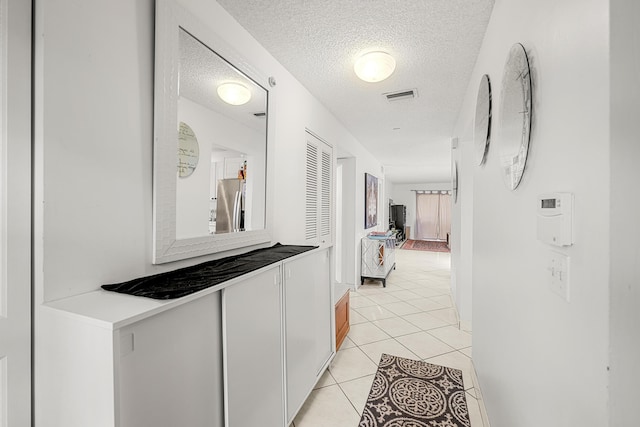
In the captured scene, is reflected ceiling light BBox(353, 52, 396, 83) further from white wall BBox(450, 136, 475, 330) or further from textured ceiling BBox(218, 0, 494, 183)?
white wall BBox(450, 136, 475, 330)

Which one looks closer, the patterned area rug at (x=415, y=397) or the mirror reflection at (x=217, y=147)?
the mirror reflection at (x=217, y=147)

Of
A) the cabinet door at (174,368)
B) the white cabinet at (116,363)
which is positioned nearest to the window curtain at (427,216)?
the cabinet door at (174,368)

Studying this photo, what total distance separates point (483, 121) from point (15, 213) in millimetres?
2111

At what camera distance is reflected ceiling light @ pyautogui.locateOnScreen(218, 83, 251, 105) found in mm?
1514

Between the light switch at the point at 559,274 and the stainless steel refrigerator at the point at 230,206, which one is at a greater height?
the stainless steel refrigerator at the point at 230,206

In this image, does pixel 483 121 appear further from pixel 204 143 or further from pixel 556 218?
pixel 204 143

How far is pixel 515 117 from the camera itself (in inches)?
41.8

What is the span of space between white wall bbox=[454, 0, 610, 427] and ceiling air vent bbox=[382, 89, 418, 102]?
3.80 feet

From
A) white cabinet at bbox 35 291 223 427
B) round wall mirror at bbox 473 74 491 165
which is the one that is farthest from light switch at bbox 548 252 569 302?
white cabinet at bbox 35 291 223 427

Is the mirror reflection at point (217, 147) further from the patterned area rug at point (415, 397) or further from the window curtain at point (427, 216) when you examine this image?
the window curtain at point (427, 216)

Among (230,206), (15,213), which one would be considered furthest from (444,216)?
(15,213)

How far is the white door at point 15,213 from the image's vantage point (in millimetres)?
761

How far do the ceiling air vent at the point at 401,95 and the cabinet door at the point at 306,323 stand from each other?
65.5 inches

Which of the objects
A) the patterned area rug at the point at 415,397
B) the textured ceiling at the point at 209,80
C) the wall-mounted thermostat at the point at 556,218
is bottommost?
the patterned area rug at the point at 415,397
